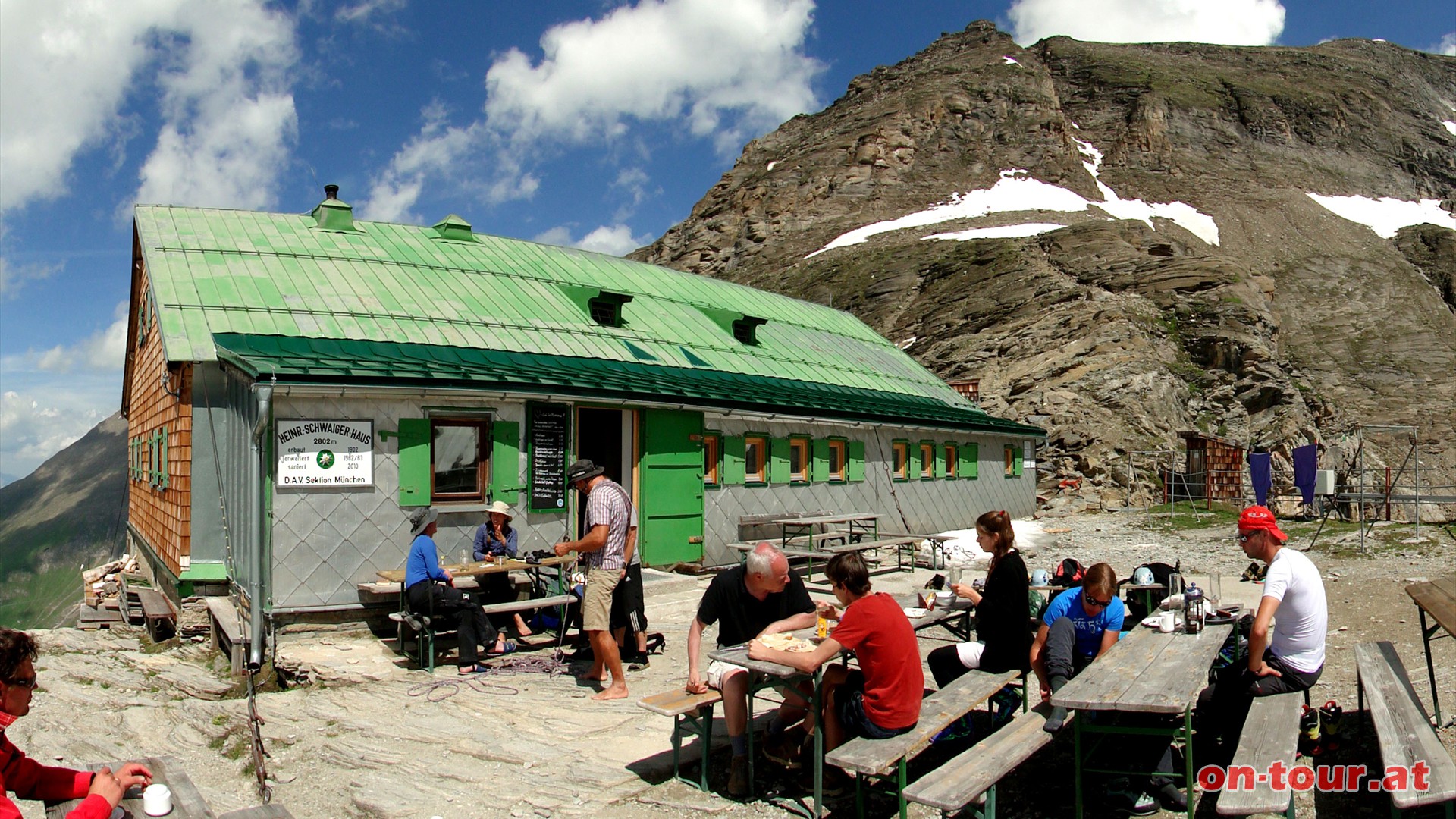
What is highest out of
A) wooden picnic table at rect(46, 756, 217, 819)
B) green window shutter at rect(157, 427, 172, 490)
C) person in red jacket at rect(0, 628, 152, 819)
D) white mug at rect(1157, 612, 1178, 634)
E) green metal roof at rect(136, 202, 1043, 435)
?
green metal roof at rect(136, 202, 1043, 435)

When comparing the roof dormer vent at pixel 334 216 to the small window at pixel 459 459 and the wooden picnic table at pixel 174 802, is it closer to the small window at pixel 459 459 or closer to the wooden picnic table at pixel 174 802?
the small window at pixel 459 459

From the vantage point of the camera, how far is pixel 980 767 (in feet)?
16.3

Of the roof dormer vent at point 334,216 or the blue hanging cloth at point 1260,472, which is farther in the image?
the blue hanging cloth at point 1260,472

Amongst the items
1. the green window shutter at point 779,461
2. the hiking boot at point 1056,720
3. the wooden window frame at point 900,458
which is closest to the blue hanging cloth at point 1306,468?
the wooden window frame at point 900,458

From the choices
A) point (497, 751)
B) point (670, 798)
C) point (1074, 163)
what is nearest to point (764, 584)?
point (670, 798)

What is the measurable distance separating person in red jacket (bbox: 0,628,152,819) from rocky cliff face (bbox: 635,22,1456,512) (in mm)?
28404

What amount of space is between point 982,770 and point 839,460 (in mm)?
13969

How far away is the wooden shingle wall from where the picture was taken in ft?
42.3

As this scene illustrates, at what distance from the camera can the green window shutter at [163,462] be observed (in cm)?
1435

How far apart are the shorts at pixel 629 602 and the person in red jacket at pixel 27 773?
16.9 ft

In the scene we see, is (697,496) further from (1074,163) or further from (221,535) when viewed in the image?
(1074,163)

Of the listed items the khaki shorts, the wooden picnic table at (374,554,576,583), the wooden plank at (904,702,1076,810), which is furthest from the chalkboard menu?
the wooden plank at (904,702,1076,810)

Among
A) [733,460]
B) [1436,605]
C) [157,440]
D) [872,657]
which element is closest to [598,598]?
[872,657]

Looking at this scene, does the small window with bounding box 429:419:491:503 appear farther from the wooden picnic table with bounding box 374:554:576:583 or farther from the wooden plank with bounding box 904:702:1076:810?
the wooden plank with bounding box 904:702:1076:810
